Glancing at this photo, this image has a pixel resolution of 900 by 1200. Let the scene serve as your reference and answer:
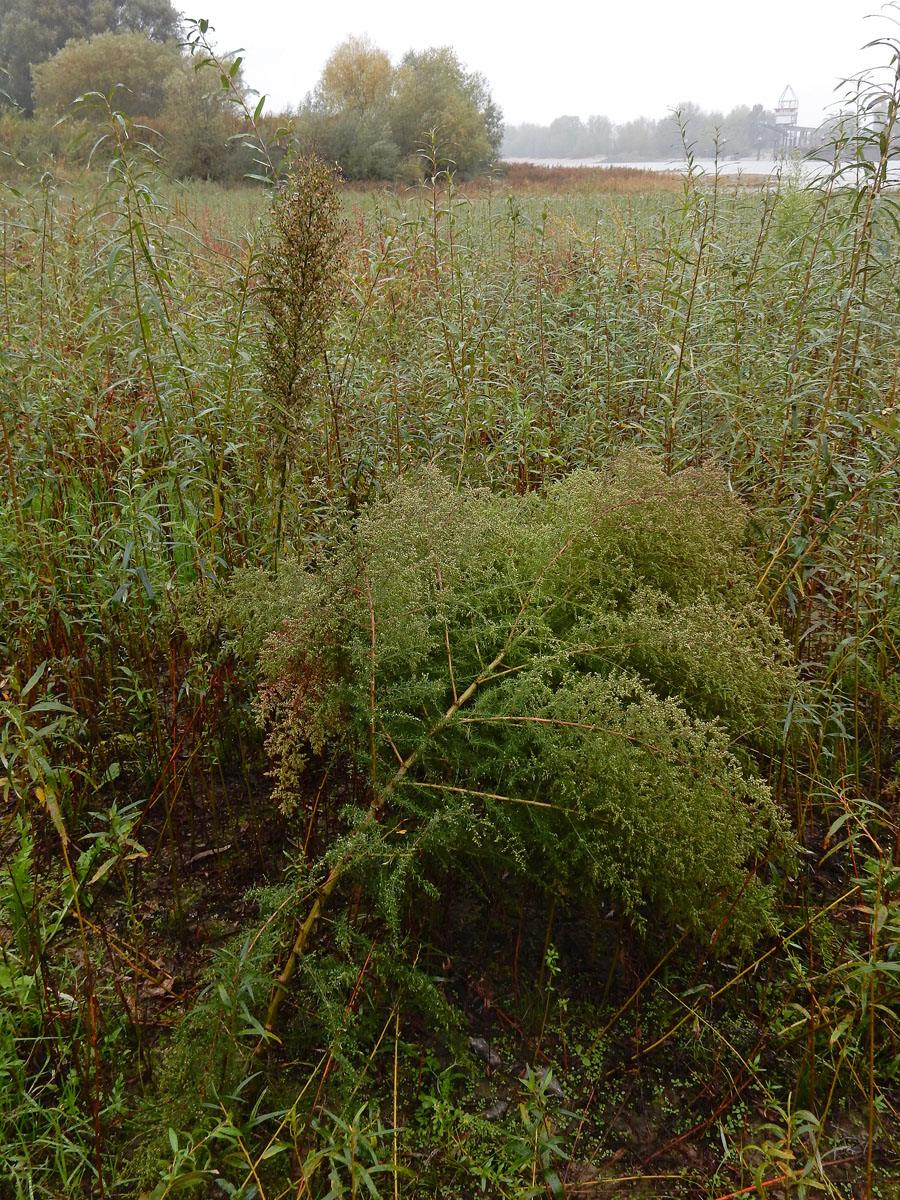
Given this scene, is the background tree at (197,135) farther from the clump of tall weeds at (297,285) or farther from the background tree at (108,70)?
the clump of tall weeds at (297,285)

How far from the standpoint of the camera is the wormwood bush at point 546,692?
1605 millimetres

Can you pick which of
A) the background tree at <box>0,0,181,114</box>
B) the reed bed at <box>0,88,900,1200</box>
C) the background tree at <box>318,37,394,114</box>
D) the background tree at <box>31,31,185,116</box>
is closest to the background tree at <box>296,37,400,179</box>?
the background tree at <box>318,37,394,114</box>

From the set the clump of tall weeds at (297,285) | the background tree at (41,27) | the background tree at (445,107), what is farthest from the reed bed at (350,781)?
the background tree at (41,27)

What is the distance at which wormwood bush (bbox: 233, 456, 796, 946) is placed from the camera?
1.61 m

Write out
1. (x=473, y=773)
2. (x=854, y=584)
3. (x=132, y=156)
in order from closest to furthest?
(x=473, y=773) → (x=854, y=584) → (x=132, y=156)

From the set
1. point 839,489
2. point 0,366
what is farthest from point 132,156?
point 839,489

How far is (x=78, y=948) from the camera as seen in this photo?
6.58ft

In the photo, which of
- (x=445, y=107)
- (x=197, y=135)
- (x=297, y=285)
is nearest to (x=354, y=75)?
(x=445, y=107)

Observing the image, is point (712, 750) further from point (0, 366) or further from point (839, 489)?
point (0, 366)

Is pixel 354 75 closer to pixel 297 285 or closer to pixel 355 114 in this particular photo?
pixel 355 114

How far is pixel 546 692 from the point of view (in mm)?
1718

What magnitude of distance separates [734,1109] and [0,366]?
3143 mm

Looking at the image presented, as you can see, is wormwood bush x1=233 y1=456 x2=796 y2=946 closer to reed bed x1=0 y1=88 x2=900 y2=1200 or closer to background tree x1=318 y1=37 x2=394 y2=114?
reed bed x1=0 y1=88 x2=900 y2=1200

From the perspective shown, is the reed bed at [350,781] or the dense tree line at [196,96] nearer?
the reed bed at [350,781]
